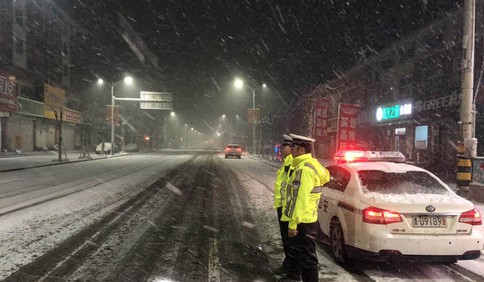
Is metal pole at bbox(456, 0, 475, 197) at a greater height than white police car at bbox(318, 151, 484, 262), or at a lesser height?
greater

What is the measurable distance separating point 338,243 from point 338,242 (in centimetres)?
1

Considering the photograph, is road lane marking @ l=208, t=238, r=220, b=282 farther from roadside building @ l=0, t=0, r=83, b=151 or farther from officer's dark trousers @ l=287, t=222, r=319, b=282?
roadside building @ l=0, t=0, r=83, b=151

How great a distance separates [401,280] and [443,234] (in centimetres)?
76

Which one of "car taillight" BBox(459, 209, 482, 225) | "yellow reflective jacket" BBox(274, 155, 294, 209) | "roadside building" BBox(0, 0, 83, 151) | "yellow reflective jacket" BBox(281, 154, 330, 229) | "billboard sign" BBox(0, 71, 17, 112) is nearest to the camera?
"yellow reflective jacket" BBox(281, 154, 330, 229)

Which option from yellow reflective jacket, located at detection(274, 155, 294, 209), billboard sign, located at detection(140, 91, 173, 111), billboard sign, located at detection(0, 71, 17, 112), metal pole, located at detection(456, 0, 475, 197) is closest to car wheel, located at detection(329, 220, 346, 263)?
yellow reflective jacket, located at detection(274, 155, 294, 209)

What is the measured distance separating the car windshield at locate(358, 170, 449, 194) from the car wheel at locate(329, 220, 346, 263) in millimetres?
713

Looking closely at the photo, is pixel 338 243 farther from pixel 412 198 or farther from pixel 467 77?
pixel 467 77

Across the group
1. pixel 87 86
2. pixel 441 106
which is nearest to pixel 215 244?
pixel 441 106

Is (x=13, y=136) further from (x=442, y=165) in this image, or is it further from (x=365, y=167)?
(x=365, y=167)

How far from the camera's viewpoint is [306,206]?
452 cm

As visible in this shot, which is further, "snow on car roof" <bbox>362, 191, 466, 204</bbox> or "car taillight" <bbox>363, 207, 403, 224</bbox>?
"snow on car roof" <bbox>362, 191, 466, 204</bbox>

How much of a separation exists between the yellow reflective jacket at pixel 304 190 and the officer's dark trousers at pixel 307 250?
4.0 inches

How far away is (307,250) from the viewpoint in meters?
4.57

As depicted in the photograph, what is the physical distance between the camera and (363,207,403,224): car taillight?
5.09 m
